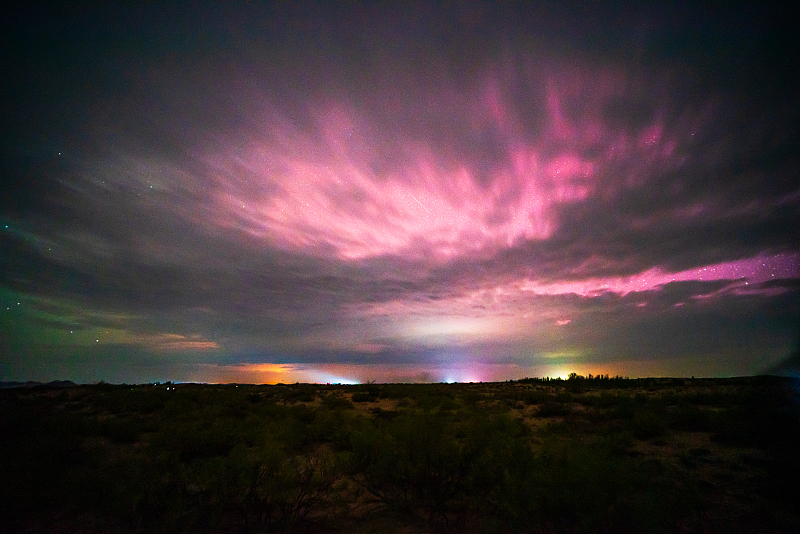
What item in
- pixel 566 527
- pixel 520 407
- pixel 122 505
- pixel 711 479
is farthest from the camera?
pixel 520 407

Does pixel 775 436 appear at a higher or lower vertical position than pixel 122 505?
higher

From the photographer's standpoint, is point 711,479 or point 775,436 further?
point 775,436

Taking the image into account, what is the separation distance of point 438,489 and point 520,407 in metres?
13.7

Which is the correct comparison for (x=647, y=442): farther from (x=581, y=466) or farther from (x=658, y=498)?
(x=581, y=466)

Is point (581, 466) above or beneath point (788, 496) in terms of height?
above

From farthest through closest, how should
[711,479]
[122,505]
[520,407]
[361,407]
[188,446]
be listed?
[361,407]
[520,407]
[188,446]
[711,479]
[122,505]

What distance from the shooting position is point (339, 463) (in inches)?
325

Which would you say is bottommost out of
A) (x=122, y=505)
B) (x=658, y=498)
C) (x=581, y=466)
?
(x=122, y=505)

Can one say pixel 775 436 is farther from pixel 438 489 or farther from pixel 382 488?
pixel 382 488

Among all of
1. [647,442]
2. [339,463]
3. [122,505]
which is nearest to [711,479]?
Answer: [647,442]

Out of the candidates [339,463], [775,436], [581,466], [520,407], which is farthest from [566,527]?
[520,407]

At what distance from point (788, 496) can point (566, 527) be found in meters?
5.28

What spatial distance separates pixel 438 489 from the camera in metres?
7.39

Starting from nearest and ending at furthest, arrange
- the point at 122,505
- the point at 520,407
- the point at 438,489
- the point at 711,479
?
the point at 122,505 < the point at 438,489 < the point at 711,479 < the point at 520,407
